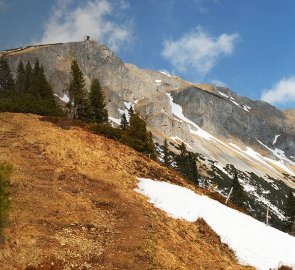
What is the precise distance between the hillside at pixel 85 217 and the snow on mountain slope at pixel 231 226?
96cm

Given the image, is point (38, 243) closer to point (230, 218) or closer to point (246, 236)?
point (246, 236)

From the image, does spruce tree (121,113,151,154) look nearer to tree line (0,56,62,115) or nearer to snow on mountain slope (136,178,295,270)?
tree line (0,56,62,115)

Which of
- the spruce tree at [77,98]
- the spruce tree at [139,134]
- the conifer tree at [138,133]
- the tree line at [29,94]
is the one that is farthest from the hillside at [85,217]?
the spruce tree at [77,98]

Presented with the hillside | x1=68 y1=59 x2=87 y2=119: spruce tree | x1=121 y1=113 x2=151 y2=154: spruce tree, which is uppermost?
x1=68 y1=59 x2=87 y2=119: spruce tree

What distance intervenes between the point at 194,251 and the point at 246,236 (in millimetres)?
6268

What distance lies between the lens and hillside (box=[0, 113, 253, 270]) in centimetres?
1495

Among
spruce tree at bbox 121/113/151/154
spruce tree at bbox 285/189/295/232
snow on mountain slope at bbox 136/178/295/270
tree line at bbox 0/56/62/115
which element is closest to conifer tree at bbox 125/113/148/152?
spruce tree at bbox 121/113/151/154

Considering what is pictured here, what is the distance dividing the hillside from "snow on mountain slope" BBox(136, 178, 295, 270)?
96cm

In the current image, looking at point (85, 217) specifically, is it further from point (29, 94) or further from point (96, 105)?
point (96, 105)

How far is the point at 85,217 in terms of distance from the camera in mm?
18688

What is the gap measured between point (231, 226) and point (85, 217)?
32.2 ft

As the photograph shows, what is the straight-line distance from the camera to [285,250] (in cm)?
2306

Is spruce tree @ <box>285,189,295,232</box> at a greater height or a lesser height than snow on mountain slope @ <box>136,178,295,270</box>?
greater

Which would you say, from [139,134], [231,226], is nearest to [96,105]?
[139,134]
